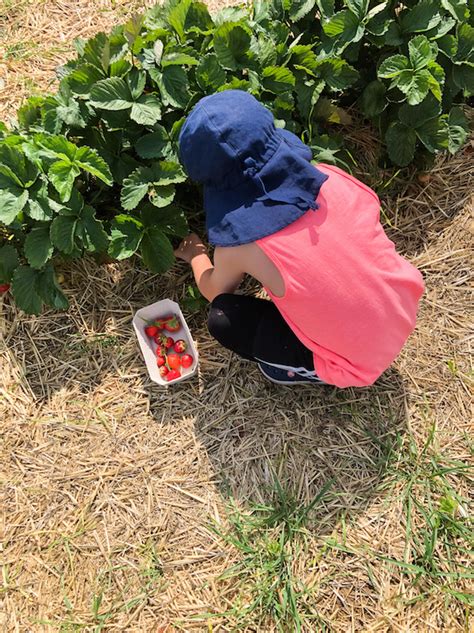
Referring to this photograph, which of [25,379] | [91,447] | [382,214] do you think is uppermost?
[382,214]

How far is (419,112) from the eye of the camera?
8.34 ft

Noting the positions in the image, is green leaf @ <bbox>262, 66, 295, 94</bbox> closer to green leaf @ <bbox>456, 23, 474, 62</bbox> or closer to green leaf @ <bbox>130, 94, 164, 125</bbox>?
green leaf @ <bbox>130, 94, 164, 125</bbox>

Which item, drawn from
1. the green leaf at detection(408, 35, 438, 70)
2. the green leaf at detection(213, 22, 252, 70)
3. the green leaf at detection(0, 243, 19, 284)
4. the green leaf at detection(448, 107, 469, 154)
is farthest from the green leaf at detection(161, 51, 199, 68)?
the green leaf at detection(448, 107, 469, 154)

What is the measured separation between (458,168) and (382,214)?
537 mm

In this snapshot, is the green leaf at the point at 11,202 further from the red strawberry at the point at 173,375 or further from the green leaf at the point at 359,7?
the green leaf at the point at 359,7

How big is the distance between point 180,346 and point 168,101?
113 cm

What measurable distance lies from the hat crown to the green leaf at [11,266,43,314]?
112 cm

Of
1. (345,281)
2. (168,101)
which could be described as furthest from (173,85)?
(345,281)

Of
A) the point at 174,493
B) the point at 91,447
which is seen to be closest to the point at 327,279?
the point at 174,493

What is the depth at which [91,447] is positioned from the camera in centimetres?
256

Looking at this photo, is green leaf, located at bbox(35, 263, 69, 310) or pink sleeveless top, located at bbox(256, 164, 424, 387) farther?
green leaf, located at bbox(35, 263, 69, 310)

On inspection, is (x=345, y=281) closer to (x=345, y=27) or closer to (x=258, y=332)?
(x=258, y=332)

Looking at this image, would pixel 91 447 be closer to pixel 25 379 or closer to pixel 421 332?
pixel 25 379

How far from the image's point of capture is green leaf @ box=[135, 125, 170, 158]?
2.32 m
